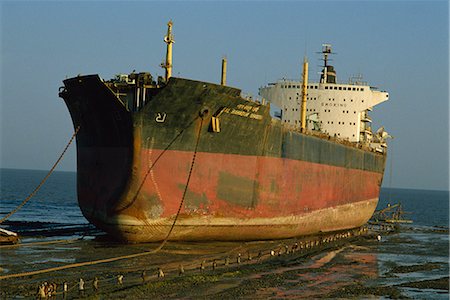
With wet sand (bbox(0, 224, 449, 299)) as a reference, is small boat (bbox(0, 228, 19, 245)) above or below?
above

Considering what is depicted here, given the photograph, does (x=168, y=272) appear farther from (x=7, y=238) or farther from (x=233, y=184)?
(x=7, y=238)

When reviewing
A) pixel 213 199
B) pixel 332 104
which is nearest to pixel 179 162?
→ pixel 213 199

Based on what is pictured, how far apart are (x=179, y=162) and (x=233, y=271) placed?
418 centimetres

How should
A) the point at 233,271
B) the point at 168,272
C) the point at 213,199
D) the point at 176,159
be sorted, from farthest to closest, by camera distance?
the point at 213,199
the point at 176,159
the point at 233,271
the point at 168,272

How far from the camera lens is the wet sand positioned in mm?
14320

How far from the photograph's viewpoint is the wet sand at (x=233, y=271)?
14.3m

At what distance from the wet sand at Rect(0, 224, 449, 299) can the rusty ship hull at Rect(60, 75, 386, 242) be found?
0.83m

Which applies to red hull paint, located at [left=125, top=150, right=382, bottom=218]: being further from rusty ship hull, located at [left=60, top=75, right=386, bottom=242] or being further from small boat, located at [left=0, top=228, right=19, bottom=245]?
small boat, located at [left=0, top=228, right=19, bottom=245]

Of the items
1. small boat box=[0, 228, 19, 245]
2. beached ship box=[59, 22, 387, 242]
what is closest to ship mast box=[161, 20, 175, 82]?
beached ship box=[59, 22, 387, 242]

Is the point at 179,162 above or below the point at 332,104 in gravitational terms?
below

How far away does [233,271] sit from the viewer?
17.1 metres

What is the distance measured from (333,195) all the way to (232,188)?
9784 millimetres

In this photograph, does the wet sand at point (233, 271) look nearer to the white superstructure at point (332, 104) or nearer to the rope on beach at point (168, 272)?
the rope on beach at point (168, 272)

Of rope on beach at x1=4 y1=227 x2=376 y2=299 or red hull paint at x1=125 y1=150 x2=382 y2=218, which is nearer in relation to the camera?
rope on beach at x1=4 y1=227 x2=376 y2=299
